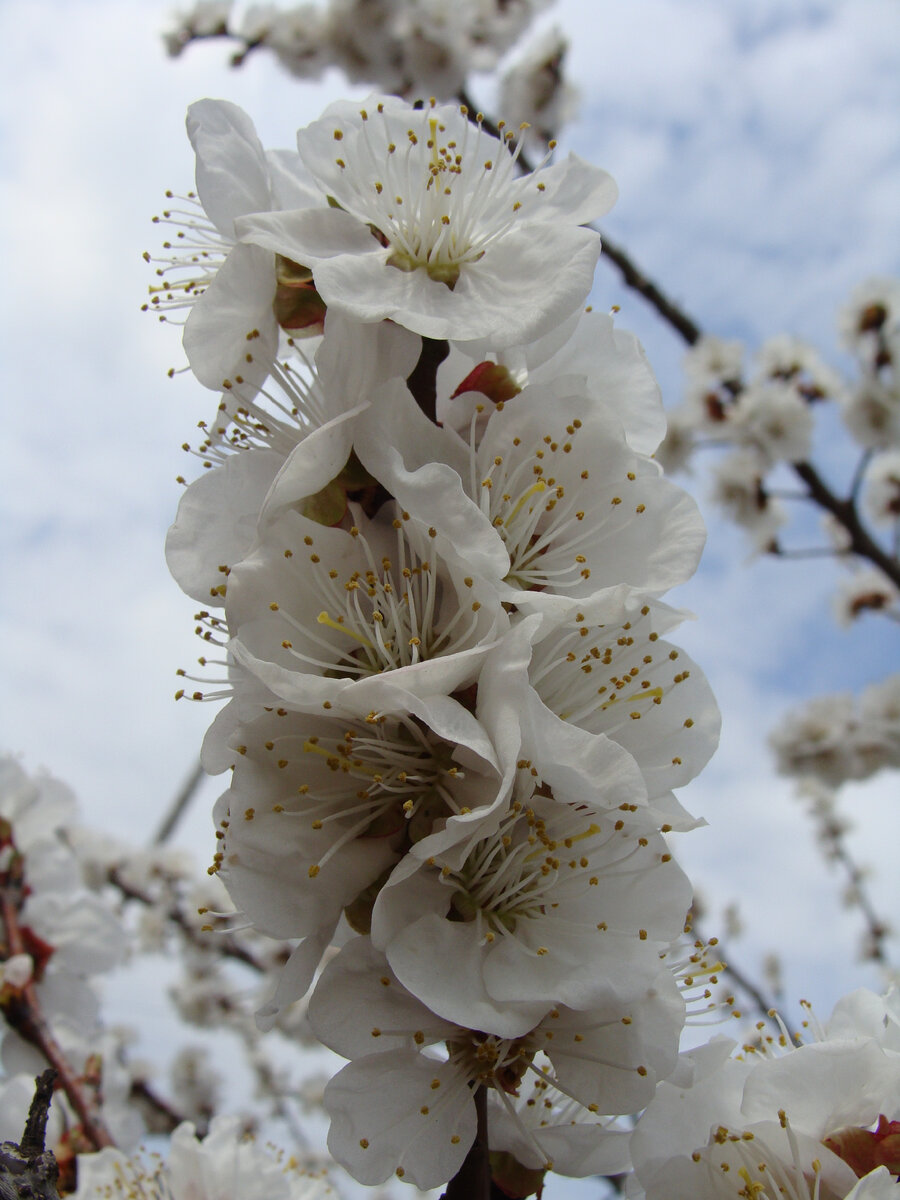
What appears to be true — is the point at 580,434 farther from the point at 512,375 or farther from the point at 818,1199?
the point at 818,1199

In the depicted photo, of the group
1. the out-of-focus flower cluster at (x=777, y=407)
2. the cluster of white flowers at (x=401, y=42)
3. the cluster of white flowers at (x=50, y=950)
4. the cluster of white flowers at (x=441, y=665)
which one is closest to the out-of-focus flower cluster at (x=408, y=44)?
the cluster of white flowers at (x=401, y=42)

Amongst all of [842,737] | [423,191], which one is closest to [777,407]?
[842,737]

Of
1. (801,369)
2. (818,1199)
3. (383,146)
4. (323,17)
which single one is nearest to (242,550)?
(383,146)

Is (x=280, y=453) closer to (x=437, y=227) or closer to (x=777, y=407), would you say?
(x=437, y=227)

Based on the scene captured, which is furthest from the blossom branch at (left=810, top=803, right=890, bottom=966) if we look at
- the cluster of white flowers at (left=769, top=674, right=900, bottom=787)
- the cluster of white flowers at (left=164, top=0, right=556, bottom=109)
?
the cluster of white flowers at (left=164, top=0, right=556, bottom=109)

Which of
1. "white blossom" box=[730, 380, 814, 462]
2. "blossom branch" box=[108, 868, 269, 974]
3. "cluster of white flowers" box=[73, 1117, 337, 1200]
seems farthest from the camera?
"blossom branch" box=[108, 868, 269, 974]

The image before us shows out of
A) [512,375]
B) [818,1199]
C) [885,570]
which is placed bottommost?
[885,570]

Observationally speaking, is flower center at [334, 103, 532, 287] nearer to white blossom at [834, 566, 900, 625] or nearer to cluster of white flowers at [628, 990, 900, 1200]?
cluster of white flowers at [628, 990, 900, 1200]
